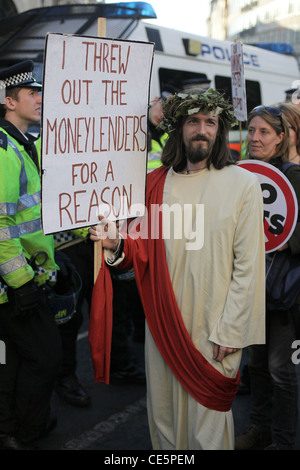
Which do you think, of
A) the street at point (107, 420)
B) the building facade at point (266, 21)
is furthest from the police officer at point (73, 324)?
the building facade at point (266, 21)

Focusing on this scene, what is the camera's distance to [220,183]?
2.94 meters

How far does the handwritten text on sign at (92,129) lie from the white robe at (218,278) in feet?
0.94

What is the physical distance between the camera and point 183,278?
9.70 ft

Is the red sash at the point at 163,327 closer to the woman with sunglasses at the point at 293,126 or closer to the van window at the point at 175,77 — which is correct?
the woman with sunglasses at the point at 293,126

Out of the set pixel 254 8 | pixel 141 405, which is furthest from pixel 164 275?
pixel 254 8

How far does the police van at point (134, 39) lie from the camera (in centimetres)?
679

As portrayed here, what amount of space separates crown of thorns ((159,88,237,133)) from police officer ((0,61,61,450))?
0.94m

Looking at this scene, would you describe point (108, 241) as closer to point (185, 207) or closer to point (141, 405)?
point (185, 207)

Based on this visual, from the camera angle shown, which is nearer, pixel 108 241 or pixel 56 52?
pixel 56 52

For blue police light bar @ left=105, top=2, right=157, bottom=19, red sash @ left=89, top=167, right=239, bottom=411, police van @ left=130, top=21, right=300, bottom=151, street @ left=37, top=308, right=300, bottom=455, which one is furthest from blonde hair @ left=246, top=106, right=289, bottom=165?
blue police light bar @ left=105, top=2, right=157, bottom=19

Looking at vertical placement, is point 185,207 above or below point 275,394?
above

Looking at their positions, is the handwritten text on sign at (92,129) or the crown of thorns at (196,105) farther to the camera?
the crown of thorns at (196,105)

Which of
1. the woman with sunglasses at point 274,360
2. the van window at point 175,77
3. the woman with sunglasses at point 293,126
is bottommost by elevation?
the woman with sunglasses at point 274,360
